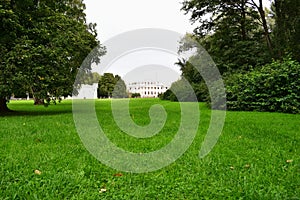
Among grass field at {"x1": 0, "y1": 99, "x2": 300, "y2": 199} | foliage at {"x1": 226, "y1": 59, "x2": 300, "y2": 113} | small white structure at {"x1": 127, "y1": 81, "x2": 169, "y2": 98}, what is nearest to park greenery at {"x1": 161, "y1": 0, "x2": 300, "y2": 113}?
foliage at {"x1": 226, "y1": 59, "x2": 300, "y2": 113}

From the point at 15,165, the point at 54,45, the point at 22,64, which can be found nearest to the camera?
the point at 15,165

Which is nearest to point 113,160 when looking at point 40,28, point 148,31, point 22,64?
point 148,31

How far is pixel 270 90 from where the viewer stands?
12867 millimetres

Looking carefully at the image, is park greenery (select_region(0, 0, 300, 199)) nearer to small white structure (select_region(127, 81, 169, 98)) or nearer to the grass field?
the grass field

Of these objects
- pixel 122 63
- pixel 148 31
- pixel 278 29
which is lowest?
pixel 122 63

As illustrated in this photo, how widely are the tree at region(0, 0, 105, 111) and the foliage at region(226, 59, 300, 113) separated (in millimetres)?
8428

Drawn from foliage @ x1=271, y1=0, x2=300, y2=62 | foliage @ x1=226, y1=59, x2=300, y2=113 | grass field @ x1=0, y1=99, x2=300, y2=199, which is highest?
foliage @ x1=271, y1=0, x2=300, y2=62

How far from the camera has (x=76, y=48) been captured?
534 inches

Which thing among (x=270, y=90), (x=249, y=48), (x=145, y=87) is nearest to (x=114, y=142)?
(x=270, y=90)

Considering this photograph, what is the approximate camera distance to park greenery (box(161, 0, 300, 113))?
12.9 m

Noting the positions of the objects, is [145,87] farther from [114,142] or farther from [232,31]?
[114,142]

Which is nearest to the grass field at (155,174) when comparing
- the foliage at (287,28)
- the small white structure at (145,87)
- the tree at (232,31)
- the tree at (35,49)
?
the tree at (35,49)

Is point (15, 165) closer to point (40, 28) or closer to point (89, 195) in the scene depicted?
point (89, 195)

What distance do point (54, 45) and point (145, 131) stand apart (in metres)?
7.13
